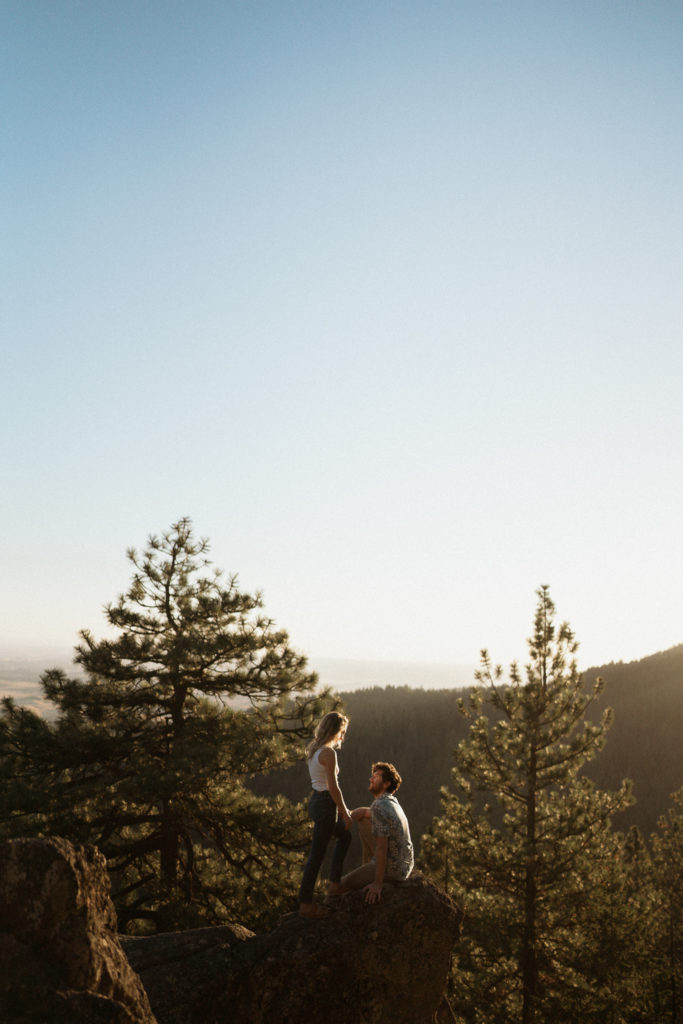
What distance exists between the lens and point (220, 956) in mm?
7141

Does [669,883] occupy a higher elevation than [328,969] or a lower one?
lower

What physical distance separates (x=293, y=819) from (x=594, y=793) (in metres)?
6.71

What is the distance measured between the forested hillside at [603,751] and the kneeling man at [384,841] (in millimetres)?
59877

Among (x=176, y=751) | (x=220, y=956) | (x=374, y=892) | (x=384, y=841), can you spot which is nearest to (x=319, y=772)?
(x=384, y=841)

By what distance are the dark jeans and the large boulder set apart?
1.97m

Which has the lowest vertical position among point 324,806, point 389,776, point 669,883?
point 669,883

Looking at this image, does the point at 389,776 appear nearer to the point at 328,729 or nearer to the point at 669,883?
the point at 328,729

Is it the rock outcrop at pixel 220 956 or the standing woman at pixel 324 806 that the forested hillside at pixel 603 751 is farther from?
the standing woman at pixel 324 806

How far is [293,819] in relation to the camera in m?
13.6

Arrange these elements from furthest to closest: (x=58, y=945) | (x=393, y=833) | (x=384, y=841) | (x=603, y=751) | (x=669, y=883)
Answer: (x=603, y=751)
(x=669, y=883)
(x=393, y=833)
(x=384, y=841)
(x=58, y=945)

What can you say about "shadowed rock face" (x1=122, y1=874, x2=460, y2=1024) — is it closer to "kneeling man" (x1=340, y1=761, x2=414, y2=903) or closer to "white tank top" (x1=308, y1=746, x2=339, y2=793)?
"kneeling man" (x1=340, y1=761, x2=414, y2=903)

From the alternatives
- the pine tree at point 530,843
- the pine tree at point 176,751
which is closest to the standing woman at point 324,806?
the pine tree at point 176,751

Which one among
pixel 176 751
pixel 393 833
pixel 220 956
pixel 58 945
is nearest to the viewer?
pixel 58 945

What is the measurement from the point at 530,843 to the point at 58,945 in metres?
11.4
